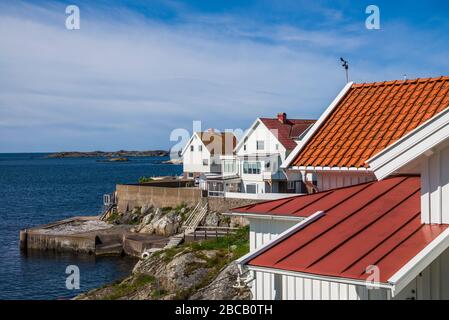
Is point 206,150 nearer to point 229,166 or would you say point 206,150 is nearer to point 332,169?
point 229,166

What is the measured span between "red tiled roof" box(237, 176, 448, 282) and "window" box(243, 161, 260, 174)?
45423mm

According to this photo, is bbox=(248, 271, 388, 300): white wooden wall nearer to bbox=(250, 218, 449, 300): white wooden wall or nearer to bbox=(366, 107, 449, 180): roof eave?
bbox=(250, 218, 449, 300): white wooden wall

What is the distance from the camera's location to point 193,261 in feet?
90.2

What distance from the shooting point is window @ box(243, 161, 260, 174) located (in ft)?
180

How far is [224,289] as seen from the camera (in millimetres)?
20797

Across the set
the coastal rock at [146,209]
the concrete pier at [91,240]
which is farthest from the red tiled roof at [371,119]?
the coastal rock at [146,209]

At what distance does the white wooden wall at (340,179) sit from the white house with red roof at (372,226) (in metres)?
0.03

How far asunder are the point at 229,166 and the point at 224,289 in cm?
3921

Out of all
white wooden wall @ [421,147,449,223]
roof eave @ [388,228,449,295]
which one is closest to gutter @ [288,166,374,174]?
white wooden wall @ [421,147,449,223]

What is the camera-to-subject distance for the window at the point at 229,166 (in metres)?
59.2

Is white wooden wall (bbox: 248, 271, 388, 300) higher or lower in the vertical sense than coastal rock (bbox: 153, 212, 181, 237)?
higher

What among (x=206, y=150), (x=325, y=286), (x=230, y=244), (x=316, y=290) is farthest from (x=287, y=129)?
(x=325, y=286)
